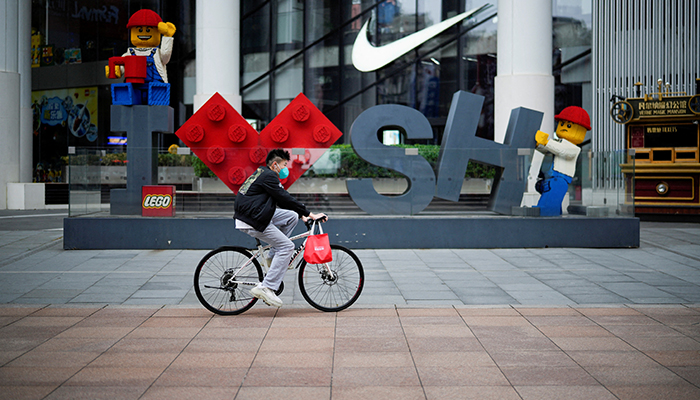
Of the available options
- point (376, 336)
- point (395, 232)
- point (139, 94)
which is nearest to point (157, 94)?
point (139, 94)

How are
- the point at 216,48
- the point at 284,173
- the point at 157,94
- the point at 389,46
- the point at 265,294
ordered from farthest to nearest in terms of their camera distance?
1. the point at 389,46
2. the point at 216,48
3. the point at 157,94
4. the point at 284,173
5. the point at 265,294

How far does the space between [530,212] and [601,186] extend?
4.70 feet

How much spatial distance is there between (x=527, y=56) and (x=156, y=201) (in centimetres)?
1169

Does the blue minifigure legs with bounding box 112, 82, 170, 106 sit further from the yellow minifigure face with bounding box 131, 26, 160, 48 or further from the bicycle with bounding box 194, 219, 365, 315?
the bicycle with bounding box 194, 219, 365, 315

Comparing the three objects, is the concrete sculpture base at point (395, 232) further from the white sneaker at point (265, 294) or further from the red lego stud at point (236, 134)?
the white sneaker at point (265, 294)

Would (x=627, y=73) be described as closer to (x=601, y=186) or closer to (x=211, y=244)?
(x=601, y=186)

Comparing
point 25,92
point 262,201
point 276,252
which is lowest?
point 276,252

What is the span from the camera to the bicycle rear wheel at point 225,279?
647cm

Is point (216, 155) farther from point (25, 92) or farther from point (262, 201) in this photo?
point (25, 92)

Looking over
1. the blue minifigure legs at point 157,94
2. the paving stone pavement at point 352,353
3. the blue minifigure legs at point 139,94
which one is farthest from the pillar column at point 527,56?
the paving stone pavement at point 352,353

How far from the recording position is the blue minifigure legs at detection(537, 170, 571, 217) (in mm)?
12148

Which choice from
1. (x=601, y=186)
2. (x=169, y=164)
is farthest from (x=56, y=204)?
(x=601, y=186)

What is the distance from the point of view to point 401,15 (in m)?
26.3

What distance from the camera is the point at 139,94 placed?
488 inches
